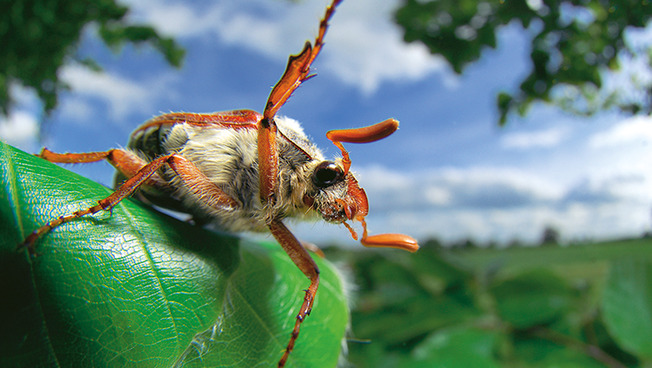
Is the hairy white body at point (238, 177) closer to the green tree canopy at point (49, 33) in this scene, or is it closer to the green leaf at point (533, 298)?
the green leaf at point (533, 298)

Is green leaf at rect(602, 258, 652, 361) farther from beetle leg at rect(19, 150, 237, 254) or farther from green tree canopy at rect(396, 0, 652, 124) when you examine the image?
beetle leg at rect(19, 150, 237, 254)

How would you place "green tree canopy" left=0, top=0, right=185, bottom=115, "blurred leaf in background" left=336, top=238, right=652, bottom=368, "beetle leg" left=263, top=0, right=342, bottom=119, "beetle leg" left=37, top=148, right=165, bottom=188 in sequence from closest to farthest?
"beetle leg" left=263, top=0, right=342, bottom=119, "beetle leg" left=37, top=148, right=165, bottom=188, "blurred leaf in background" left=336, top=238, right=652, bottom=368, "green tree canopy" left=0, top=0, right=185, bottom=115

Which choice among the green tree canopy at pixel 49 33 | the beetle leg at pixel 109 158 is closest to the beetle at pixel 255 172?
the beetle leg at pixel 109 158

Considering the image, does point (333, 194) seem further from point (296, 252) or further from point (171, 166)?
point (171, 166)

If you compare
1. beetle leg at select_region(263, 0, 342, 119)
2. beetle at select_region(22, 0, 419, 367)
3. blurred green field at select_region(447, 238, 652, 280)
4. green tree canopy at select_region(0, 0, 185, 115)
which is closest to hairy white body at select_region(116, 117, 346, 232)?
beetle at select_region(22, 0, 419, 367)

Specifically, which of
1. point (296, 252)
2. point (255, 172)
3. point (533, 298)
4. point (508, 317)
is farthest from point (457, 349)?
point (255, 172)

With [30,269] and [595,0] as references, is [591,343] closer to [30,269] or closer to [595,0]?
[595,0]
